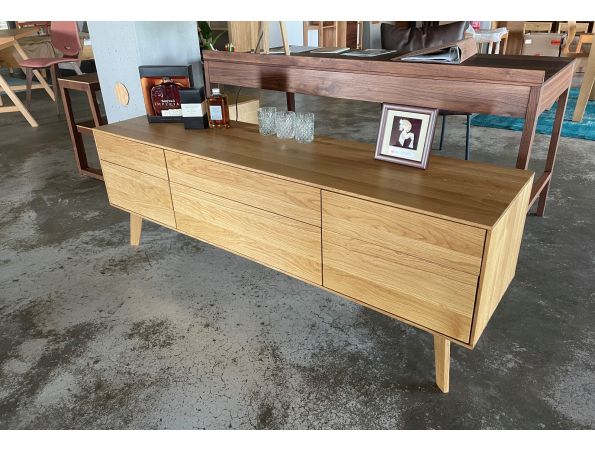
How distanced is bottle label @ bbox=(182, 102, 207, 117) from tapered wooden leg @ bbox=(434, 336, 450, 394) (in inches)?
53.0

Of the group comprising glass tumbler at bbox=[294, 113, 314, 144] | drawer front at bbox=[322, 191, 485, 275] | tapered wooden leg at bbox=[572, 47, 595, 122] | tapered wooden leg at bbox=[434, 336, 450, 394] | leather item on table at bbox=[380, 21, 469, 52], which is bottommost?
tapered wooden leg at bbox=[434, 336, 450, 394]

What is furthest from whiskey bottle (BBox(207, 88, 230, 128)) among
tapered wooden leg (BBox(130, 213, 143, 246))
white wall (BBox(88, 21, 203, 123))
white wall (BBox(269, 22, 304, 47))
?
white wall (BBox(269, 22, 304, 47))

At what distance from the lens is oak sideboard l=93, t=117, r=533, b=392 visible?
1.25 meters

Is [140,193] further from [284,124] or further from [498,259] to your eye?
[498,259]

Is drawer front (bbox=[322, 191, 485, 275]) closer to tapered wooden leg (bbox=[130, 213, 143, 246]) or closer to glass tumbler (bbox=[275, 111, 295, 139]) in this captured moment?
glass tumbler (bbox=[275, 111, 295, 139])

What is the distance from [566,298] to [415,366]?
0.75m

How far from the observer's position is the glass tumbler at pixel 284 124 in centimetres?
187

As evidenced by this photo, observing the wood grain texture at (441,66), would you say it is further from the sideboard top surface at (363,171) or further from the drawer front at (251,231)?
the drawer front at (251,231)

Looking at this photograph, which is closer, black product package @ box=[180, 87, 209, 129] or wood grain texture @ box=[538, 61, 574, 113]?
wood grain texture @ box=[538, 61, 574, 113]

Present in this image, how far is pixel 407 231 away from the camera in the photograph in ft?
4.21

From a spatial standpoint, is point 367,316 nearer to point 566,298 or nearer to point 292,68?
point 566,298

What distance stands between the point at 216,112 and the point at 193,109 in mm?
99

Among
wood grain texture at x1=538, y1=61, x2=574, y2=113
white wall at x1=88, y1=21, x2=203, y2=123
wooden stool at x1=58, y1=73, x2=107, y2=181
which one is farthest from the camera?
wooden stool at x1=58, y1=73, x2=107, y2=181

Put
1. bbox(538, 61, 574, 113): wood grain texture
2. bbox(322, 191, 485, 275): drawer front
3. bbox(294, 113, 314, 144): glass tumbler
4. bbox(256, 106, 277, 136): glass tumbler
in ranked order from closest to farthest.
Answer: bbox(322, 191, 485, 275): drawer front
bbox(538, 61, 574, 113): wood grain texture
bbox(294, 113, 314, 144): glass tumbler
bbox(256, 106, 277, 136): glass tumbler
